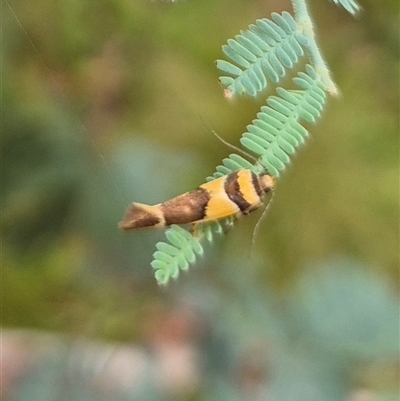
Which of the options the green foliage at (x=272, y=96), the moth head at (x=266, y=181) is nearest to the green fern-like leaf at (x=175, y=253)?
the green foliage at (x=272, y=96)

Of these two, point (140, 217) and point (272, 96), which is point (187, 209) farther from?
point (272, 96)

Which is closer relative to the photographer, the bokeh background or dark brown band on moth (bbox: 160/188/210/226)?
dark brown band on moth (bbox: 160/188/210/226)

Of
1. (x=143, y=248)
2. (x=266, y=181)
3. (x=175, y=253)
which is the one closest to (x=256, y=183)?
(x=266, y=181)

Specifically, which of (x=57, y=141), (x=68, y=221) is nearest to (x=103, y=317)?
(x=68, y=221)

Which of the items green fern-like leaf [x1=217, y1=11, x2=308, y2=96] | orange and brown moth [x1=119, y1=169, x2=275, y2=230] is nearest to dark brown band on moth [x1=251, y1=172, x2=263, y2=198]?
orange and brown moth [x1=119, y1=169, x2=275, y2=230]

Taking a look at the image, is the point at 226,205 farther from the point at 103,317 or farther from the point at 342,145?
the point at 342,145

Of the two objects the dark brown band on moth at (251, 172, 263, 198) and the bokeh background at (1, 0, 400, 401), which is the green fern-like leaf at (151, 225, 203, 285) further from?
the bokeh background at (1, 0, 400, 401)

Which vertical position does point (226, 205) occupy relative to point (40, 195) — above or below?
below
